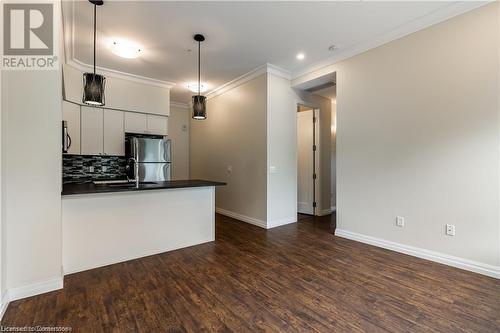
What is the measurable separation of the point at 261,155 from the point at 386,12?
2681 mm

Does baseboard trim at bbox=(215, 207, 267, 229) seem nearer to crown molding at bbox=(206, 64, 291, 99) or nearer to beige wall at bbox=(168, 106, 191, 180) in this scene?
beige wall at bbox=(168, 106, 191, 180)

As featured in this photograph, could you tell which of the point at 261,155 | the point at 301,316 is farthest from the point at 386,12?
the point at 301,316

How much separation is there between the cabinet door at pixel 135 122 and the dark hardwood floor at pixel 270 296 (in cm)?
287

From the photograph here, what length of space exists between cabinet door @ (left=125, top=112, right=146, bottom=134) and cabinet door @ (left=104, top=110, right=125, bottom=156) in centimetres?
10

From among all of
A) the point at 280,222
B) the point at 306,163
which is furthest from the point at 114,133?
the point at 306,163

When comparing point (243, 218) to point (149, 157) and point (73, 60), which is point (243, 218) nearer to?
point (149, 157)

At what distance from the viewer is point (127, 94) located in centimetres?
471

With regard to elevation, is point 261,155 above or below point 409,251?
above

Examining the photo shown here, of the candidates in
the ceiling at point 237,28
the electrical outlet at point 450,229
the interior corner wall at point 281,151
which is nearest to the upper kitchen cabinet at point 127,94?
the ceiling at point 237,28

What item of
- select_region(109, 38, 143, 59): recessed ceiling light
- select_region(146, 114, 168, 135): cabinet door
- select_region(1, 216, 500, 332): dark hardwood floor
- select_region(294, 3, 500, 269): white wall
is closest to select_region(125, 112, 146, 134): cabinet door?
select_region(146, 114, 168, 135): cabinet door

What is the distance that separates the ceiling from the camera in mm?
2684

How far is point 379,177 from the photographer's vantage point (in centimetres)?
338

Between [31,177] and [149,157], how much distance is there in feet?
8.92

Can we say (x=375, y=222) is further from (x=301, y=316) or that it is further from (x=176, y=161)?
(x=176, y=161)
